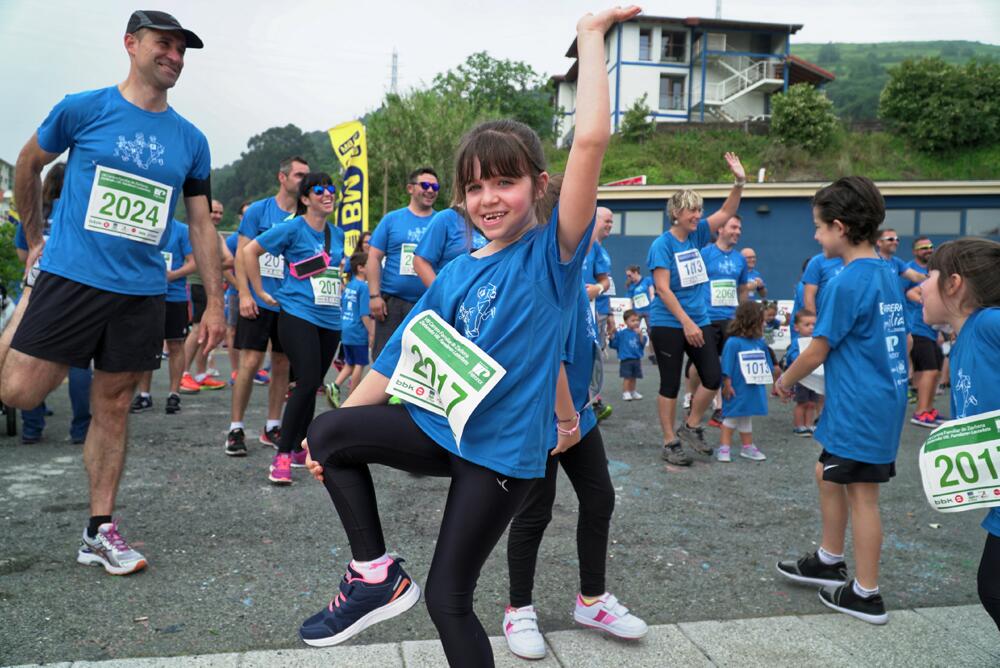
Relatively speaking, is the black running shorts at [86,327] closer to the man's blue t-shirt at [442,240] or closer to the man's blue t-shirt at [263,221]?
the man's blue t-shirt at [442,240]

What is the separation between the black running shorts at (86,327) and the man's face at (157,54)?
3.48ft

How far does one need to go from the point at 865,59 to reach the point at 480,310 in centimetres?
16813

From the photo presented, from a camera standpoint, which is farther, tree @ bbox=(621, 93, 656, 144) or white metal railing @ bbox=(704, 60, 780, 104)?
white metal railing @ bbox=(704, 60, 780, 104)

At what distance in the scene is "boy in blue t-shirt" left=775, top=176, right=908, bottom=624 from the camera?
3363mm

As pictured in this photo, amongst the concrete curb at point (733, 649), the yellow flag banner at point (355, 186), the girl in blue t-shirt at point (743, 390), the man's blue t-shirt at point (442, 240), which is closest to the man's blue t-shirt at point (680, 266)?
the girl in blue t-shirt at point (743, 390)

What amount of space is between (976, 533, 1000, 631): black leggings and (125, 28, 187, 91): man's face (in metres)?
3.98

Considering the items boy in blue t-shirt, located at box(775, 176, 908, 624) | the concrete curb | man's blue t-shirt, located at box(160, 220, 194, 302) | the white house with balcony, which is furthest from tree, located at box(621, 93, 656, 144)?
the concrete curb

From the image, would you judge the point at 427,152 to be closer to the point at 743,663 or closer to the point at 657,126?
the point at 657,126

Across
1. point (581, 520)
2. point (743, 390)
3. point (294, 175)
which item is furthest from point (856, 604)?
point (294, 175)

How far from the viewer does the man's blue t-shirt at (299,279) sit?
557 centimetres

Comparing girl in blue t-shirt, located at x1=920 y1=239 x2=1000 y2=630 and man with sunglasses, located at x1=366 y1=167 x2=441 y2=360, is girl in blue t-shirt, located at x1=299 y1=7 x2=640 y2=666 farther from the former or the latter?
man with sunglasses, located at x1=366 y1=167 x2=441 y2=360

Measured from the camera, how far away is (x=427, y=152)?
3634cm

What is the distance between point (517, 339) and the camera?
6.81 ft

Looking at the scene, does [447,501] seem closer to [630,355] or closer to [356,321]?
[356,321]
